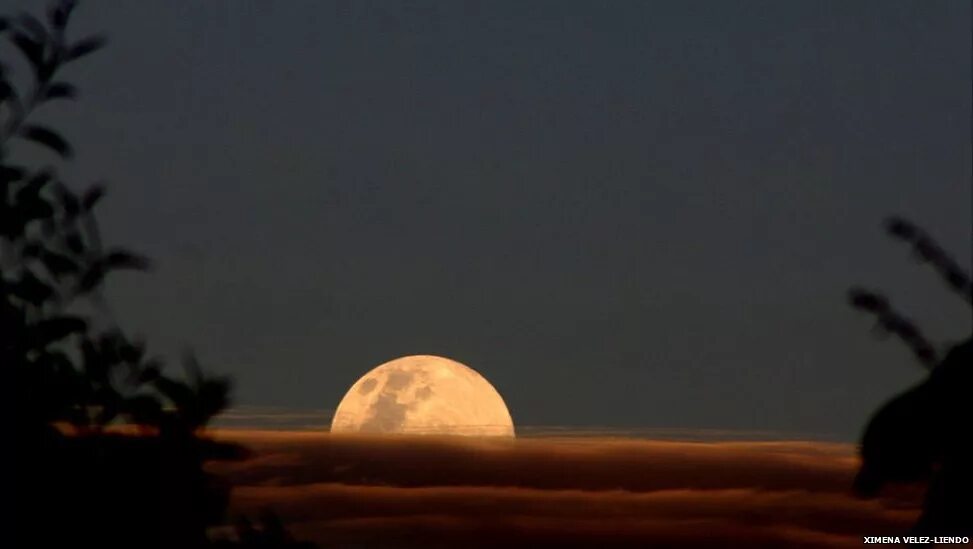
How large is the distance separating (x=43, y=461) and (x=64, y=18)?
2.03 meters

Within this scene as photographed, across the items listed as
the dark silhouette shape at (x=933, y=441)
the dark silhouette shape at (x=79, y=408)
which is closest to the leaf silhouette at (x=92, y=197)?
the dark silhouette shape at (x=79, y=408)

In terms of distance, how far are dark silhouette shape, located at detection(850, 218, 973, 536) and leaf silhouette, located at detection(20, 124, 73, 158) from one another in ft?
13.6

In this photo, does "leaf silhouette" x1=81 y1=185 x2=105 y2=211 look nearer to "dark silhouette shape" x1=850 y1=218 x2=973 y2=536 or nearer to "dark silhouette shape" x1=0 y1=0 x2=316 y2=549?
"dark silhouette shape" x1=0 y1=0 x2=316 y2=549

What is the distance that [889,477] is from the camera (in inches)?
150

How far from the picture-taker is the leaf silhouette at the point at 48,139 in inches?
274

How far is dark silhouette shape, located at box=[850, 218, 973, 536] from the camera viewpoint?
3.82m

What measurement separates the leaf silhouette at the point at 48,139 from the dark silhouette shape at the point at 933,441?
13.6 ft

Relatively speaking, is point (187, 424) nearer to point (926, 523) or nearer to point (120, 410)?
point (120, 410)

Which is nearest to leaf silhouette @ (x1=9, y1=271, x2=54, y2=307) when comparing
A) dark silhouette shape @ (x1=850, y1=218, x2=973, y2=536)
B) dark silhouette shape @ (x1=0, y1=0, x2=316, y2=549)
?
dark silhouette shape @ (x1=0, y1=0, x2=316, y2=549)

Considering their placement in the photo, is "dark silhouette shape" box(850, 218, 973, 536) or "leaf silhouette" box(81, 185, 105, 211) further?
"leaf silhouette" box(81, 185, 105, 211)

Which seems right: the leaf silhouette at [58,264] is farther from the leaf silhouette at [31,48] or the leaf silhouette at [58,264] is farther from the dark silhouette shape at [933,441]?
the dark silhouette shape at [933,441]

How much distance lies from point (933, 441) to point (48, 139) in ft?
14.9

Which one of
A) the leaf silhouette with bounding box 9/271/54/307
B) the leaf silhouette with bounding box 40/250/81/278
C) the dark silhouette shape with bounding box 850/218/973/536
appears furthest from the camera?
the leaf silhouette with bounding box 40/250/81/278

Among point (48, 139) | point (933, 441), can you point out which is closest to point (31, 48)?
point (48, 139)
